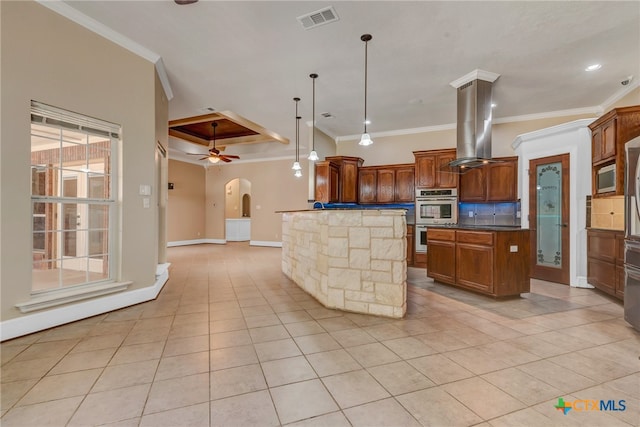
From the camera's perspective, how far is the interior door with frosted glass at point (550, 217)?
4.50 meters

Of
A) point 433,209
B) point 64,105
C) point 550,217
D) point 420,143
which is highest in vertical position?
point 420,143

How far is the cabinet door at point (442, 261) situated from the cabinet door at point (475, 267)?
89 mm

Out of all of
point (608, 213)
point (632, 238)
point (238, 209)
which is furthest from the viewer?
point (238, 209)

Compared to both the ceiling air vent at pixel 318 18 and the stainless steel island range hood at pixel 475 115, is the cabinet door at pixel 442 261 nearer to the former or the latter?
the stainless steel island range hood at pixel 475 115

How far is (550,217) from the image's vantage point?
4688 millimetres

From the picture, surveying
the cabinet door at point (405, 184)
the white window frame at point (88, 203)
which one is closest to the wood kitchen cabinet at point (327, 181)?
the cabinet door at point (405, 184)

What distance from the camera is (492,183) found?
5613 millimetres

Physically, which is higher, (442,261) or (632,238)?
(632,238)

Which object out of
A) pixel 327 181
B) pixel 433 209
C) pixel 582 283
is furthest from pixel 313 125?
pixel 582 283

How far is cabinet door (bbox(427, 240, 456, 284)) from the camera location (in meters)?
4.17

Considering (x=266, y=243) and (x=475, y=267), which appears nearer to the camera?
(x=475, y=267)

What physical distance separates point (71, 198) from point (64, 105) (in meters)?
0.94

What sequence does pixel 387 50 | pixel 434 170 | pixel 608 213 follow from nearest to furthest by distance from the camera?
1. pixel 387 50
2. pixel 608 213
3. pixel 434 170

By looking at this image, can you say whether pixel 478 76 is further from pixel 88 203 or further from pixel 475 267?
pixel 88 203
